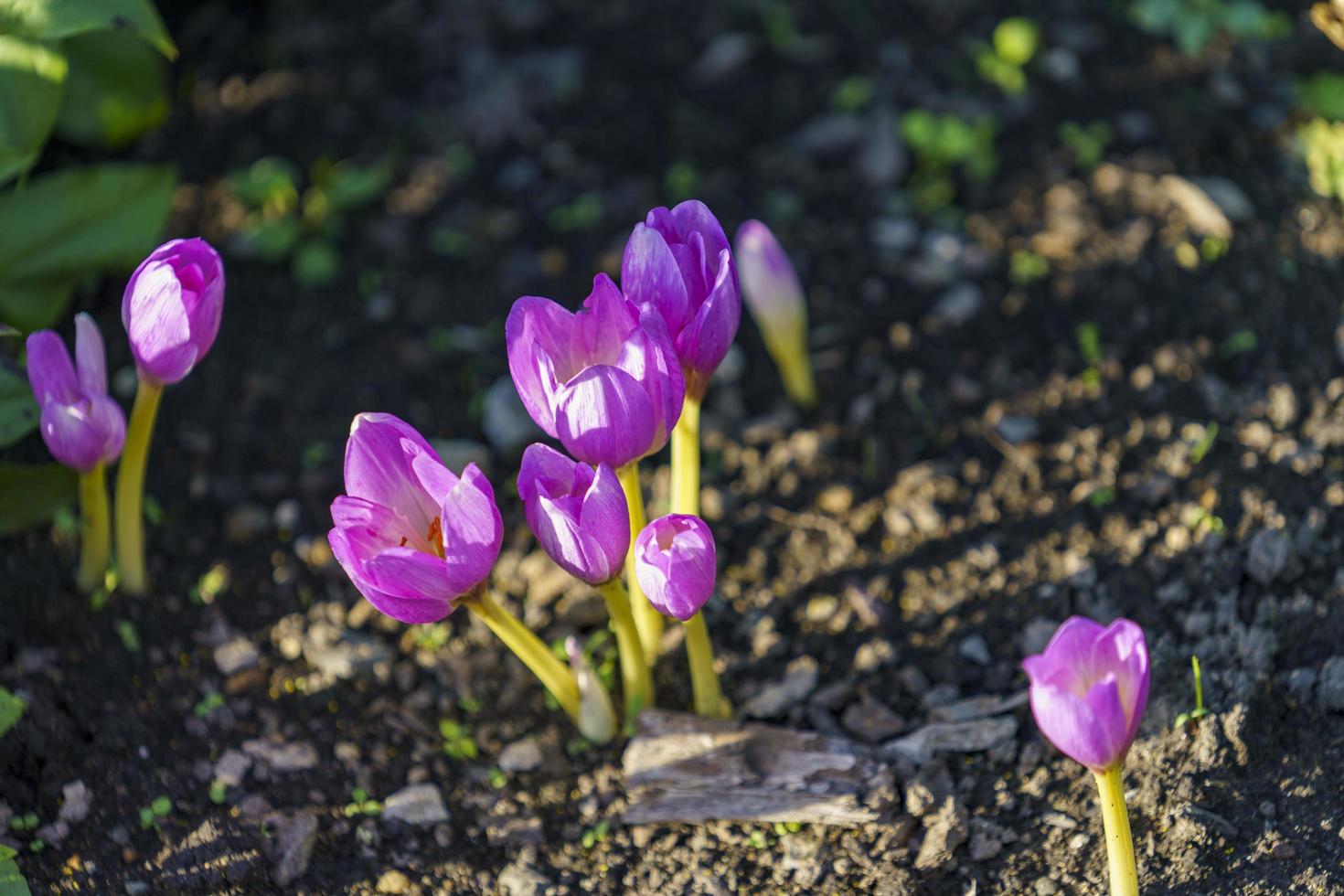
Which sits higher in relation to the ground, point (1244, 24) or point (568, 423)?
point (1244, 24)

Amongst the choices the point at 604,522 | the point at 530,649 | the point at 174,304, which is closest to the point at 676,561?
the point at 604,522

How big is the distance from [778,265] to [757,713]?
773 millimetres

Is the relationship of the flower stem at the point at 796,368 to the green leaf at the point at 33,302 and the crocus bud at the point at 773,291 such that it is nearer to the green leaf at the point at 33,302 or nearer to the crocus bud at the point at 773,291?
the crocus bud at the point at 773,291

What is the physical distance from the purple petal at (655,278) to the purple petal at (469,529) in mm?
324

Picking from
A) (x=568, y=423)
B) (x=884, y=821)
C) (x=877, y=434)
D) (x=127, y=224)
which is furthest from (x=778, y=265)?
(x=127, y=224)

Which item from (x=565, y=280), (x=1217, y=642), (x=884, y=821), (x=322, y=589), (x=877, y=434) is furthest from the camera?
(x=565, y=280)

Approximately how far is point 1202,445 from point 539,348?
1276 mm

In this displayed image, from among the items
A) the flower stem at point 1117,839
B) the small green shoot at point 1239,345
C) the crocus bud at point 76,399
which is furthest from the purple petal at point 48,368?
the small green shoot at point 1239,345

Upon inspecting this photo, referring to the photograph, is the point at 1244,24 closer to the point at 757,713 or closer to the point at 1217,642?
the point at 1217,642

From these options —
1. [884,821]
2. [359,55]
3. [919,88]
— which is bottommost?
[884,821]

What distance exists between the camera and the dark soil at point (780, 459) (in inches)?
72.4

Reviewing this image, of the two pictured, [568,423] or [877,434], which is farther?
[877,434]

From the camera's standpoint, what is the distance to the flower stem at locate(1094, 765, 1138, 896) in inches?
61.5

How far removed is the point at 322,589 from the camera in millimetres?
2240
